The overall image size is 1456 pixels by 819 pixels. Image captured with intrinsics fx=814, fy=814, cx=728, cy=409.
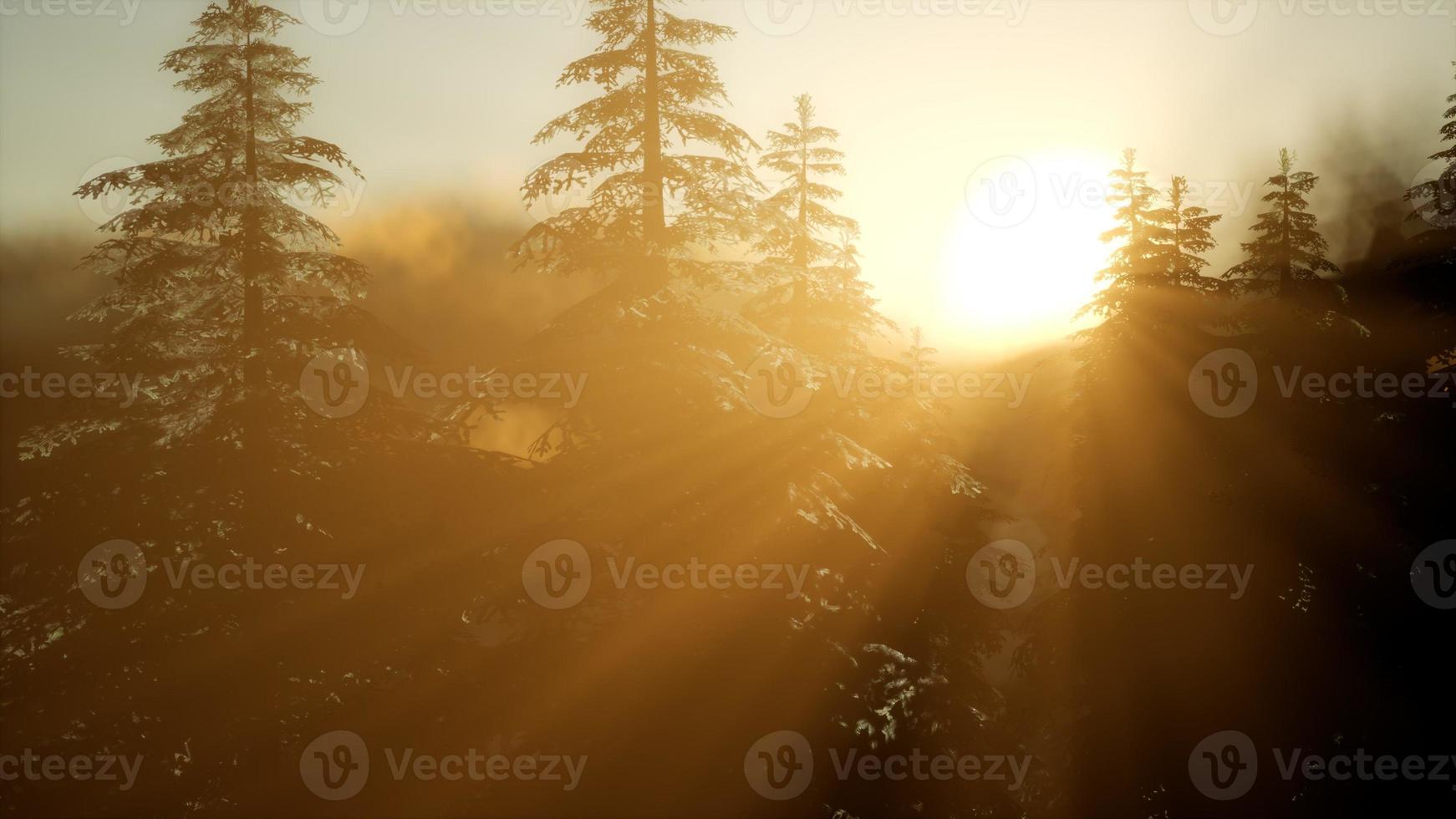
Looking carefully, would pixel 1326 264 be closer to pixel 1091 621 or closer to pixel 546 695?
pixel 1091 621

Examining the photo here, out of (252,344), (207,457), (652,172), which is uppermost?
(652,172)

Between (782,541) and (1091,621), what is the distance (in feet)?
29.7

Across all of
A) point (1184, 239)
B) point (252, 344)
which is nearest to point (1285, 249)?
point (1184, 239)

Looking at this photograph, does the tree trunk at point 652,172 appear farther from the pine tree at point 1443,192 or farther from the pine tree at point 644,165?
the pine tree at point 1443,192

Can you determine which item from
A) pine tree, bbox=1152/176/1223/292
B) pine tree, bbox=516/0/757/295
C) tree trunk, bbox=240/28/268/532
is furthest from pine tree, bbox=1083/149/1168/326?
tree trunk, bbox=240/28/268/532

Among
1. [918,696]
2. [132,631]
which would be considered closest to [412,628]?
[132,631]

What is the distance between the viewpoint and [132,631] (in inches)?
464

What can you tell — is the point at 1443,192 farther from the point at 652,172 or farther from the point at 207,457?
the point at 207,457

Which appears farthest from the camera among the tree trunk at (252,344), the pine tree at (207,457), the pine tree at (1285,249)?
the pine tree at (1285,249)

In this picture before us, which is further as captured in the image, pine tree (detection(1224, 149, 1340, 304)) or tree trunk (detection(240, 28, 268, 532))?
pine tree (detection(1224, 149, 1340, 304))

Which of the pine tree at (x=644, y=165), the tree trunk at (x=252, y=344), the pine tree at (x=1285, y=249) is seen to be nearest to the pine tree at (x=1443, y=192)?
the pine tree at (x=1285, y=249)

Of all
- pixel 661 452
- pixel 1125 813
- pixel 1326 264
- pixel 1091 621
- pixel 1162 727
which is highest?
pixel 1326 264

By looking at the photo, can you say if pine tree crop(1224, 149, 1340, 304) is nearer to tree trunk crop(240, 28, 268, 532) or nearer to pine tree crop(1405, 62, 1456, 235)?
pine tree crop(1405, 62, 1456, 235)

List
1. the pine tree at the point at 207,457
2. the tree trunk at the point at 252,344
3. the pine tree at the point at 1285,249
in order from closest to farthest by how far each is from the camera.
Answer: the pine tree at the point at 207,457 < the tree trunk at the point at 252,344 < the pine tree at the point at 1285,249
